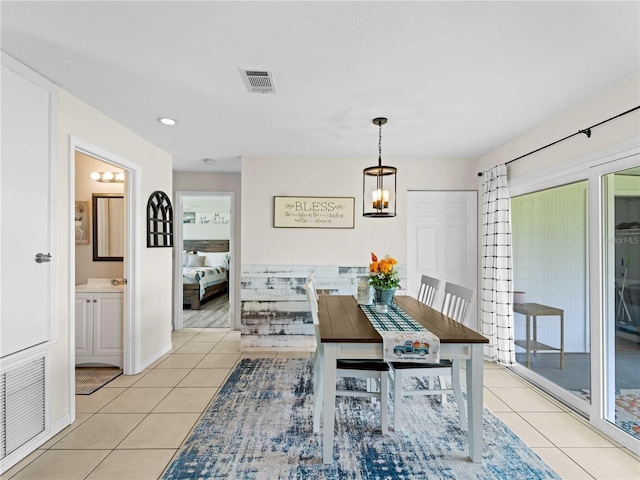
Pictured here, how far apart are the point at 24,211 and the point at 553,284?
4.21 meters

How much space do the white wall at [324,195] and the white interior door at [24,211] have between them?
223 centimetres

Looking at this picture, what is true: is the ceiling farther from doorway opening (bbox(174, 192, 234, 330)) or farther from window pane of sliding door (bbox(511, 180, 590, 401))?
doorway opening (bbox(174, 192, 234, 330))

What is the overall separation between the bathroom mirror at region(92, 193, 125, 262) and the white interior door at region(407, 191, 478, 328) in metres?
3.58

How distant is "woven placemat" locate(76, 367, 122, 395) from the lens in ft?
10.3

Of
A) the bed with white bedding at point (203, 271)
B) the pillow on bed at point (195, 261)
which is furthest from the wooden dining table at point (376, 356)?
the pillow on bed at point (195, 261)

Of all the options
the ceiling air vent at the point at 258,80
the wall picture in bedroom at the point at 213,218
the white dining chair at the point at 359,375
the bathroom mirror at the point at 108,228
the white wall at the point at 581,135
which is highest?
the ceiling air vent at the point at 258,80

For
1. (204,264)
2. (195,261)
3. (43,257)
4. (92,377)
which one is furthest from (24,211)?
(204,264)

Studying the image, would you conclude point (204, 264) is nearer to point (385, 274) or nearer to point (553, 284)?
point (385, 274)

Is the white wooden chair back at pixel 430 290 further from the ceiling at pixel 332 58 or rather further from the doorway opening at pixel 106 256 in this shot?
the doorway opening at pixel 106 256

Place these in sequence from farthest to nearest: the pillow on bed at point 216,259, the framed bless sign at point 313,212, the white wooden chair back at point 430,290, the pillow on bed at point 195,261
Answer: the pillow on bed at point 216,259 < the pillow on bed at point 195,261 < the framed bless sign at point 313,212 < the white wooden chair back at point 430,290

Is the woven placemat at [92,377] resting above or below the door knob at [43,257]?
below

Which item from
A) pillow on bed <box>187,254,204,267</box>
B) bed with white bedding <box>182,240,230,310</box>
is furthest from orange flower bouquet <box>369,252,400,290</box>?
pillow on bed <box>187,254,204,267</box>

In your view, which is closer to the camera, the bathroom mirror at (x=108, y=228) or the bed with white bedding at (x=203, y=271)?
the bathroom mirror at (x=108, y=228)

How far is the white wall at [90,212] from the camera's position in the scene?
4.14 metres
